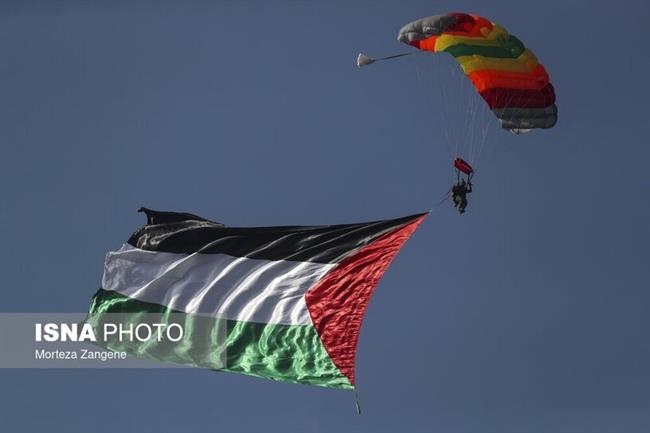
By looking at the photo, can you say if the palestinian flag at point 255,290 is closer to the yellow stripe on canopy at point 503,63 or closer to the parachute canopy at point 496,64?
the parachute canopy at point 496,64

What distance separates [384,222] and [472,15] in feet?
15.0

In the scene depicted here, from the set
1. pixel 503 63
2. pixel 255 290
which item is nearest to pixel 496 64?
pixel 503 63

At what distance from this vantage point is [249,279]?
3044 centimetres

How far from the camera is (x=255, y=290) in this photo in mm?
30203

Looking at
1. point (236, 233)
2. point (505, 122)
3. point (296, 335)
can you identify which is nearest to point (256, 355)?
point (296, 335)

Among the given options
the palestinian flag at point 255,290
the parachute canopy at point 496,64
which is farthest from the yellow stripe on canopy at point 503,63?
the palestinian flag at point 255,290

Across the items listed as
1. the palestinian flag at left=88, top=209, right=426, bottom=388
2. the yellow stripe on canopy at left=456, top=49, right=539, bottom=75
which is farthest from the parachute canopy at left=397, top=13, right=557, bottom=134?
the palestinian flag at left=88, top=209, right=426, bottom=388

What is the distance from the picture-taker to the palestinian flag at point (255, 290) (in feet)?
95.5

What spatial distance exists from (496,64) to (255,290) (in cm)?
692

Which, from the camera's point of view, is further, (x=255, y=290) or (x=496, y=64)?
(x=496, y=64)

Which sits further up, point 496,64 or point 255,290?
point 496,64

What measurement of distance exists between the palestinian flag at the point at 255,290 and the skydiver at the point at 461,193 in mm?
1165

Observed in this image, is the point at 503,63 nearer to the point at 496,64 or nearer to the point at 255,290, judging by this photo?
the point at 496,64

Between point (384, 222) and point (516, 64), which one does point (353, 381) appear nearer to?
point (384, 222)
